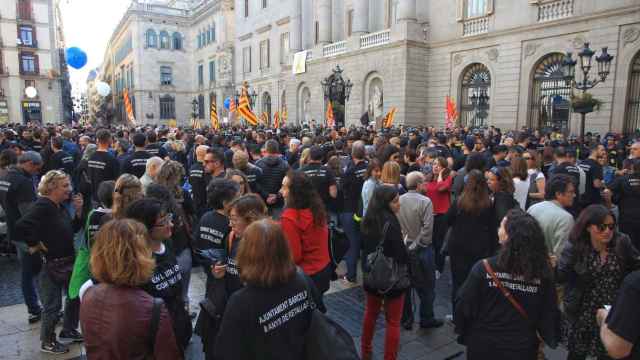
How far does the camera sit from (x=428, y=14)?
25.8 metres

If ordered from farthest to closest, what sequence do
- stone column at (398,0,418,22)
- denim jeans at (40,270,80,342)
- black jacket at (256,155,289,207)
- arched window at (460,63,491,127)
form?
stone column at (398,0,418,22) < arched window at (460,63,491,127) < black jacket at (256,155,289,207) < denim jeans at (40,270,80,342)

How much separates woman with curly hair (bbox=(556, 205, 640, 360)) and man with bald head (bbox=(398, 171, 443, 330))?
4.90ft

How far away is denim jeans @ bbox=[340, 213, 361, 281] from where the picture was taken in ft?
21.2

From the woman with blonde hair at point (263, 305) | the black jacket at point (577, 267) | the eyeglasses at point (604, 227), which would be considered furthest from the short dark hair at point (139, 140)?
the eyeglasses at point (604, 227)

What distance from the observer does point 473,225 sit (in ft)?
14.8

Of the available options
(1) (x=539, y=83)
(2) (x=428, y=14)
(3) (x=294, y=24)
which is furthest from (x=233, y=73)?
(1) (x=539, y=83)

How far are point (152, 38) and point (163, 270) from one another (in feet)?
192

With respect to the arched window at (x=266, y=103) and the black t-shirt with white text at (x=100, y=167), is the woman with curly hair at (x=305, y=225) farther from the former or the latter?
the arched window at (x=266, y=103)

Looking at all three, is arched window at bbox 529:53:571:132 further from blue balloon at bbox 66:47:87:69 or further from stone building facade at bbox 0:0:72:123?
stone building facade at bbox 0:0:72:123

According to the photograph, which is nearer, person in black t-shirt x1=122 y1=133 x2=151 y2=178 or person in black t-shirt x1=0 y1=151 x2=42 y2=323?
person in black t-shirt x1=0 y1=151 x2=42 y2=323

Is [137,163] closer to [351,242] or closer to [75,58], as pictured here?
[351,242]

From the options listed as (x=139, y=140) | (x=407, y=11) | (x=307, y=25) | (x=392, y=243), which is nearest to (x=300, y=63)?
(x=307, y=25)

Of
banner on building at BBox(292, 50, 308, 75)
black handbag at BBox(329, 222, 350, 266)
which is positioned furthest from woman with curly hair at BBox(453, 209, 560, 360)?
banner on building at BBox(292, 50, 308, 75)

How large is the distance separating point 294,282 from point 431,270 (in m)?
2.95
